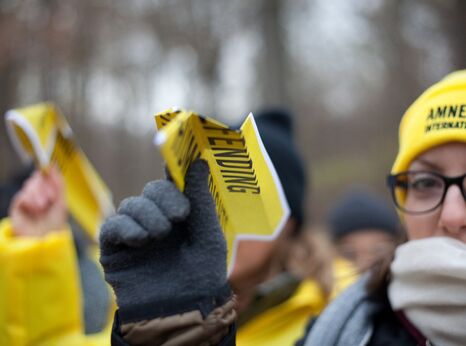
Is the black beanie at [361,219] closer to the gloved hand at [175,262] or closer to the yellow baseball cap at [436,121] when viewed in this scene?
the yellow baseball cap at [436,121]

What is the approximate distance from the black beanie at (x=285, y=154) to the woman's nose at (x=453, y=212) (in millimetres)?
1008

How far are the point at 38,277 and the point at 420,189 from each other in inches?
53.9

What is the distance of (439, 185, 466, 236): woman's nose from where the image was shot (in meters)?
1.40

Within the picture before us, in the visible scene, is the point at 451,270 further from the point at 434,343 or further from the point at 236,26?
the point at 236,26

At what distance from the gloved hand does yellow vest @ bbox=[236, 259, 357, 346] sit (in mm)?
1132

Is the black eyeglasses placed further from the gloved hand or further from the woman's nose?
the gloved hand

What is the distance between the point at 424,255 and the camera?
4.73ft

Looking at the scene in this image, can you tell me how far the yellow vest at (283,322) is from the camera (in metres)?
2.24

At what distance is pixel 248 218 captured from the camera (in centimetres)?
124

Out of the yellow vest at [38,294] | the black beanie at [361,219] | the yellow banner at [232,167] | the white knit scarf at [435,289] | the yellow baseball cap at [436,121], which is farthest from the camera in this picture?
the black beanie at [361,219]

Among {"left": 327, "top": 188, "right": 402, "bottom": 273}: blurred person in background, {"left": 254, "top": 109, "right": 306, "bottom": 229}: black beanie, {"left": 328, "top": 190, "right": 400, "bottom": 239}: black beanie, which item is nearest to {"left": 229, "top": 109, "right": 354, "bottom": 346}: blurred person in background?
{"left": 254, "top": 109, "right": 306, "bottom": 229}: black beanie

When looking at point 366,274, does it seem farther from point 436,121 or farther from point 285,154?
point 285,154

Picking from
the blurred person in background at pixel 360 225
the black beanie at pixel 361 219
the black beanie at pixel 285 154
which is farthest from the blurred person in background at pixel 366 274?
the black beanie at pixel 361 219

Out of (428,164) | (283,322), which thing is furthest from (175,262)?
(283,322)
